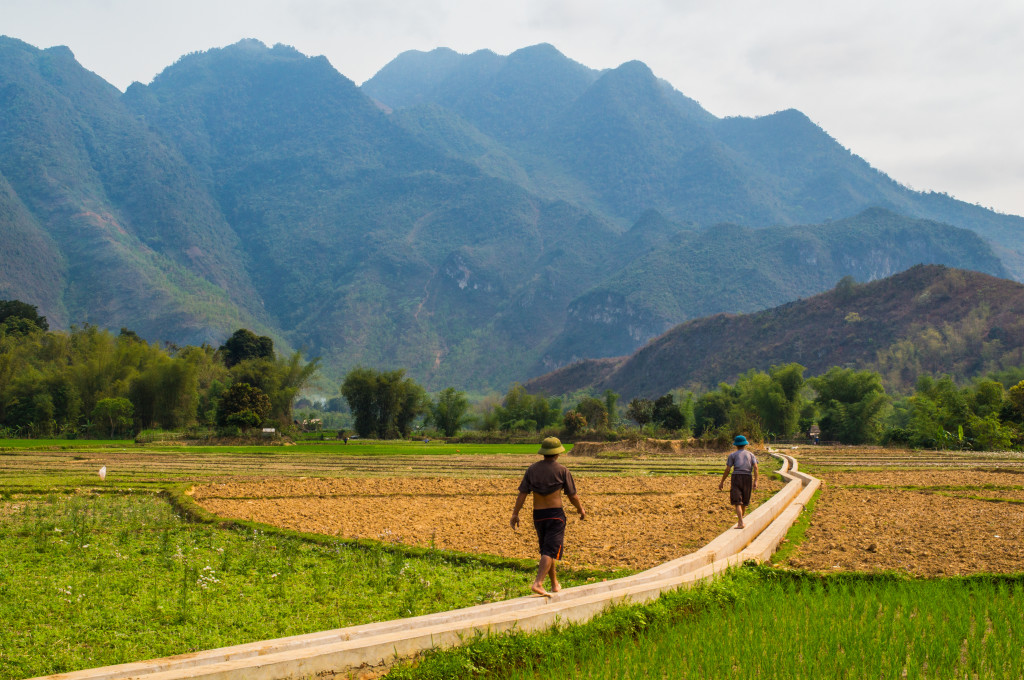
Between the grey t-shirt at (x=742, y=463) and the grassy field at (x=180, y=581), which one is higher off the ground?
the grey t-shirt at (x=742, y=463)

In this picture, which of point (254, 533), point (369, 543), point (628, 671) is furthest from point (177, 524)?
point (628, 671)

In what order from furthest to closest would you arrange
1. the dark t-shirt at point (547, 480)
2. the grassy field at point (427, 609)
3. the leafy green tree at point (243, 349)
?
1. the leafy green tree at point (243, 349)
2. the dark t-shirt at point (547, 480)
3. the grassy field at point (427, 609)

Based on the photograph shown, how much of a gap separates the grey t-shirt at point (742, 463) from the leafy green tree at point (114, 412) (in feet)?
202

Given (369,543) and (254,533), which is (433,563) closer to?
(369,543)

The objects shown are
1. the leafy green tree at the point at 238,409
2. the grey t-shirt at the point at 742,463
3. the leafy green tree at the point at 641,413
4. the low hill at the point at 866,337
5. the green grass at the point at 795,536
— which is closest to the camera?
the green grass at the point at 795,536

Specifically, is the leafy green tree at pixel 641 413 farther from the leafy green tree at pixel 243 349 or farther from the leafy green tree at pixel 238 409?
the leafy green tree at pixel 243 349

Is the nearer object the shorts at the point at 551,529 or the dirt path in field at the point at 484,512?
the shorts at the point at 551,529

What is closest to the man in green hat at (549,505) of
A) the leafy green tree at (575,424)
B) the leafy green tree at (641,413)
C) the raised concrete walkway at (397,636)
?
the raised concrete walkway at (397,636)

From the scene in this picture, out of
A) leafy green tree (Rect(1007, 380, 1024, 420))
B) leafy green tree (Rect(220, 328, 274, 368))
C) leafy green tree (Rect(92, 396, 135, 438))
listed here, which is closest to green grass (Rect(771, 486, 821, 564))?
leafy green tree (Rect(1007, 380, 1024, 420))

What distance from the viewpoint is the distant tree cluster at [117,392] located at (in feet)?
209

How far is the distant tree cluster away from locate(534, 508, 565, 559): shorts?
183 feet

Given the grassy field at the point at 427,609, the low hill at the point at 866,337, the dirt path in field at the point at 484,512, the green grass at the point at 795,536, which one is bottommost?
the dirt path in field at the point at 484,512

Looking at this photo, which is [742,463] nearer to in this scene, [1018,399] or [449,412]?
[1018,399]

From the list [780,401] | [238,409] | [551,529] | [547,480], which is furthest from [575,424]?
[547,480]
